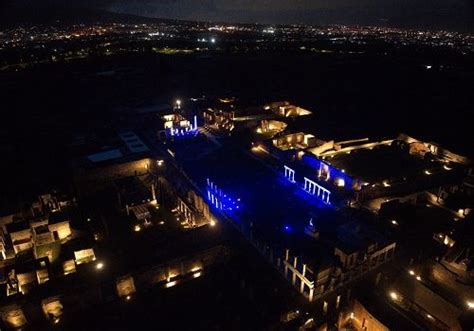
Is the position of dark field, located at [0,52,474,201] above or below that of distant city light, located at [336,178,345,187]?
below

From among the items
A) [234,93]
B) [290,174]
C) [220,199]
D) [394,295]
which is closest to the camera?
[394,295]

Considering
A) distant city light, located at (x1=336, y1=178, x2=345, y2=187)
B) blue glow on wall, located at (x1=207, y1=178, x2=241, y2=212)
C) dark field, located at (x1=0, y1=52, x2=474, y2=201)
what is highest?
distant city light, located at (x1=336, y1=178, x2=345, y2=187)

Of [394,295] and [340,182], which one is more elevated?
[340,182]

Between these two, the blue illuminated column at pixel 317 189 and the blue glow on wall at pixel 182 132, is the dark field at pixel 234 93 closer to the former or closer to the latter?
the blue glow on wall at pixel 182 132

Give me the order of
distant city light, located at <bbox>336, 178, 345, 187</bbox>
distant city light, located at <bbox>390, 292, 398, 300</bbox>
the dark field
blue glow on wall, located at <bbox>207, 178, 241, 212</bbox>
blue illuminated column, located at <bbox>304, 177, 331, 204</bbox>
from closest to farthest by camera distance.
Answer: distant city light, located at <bbox>390, 292, 398, 300</bbox> → blue glow on wall, located at <bbox>207, 178, 241, 212</bbox> → blue illuminated column, located at <bbox>304, 177, 331, 204</bbox> → distant city light, located at <bbox>336, 178, 345, 187</bbox> → the dark field

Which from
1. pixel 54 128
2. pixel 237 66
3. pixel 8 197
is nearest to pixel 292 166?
pixel 8 197

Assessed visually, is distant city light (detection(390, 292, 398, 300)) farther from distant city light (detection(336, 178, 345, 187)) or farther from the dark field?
the dark field

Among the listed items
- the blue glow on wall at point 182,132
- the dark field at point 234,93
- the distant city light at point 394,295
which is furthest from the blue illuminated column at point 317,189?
the blue glow on wall at point 182,132

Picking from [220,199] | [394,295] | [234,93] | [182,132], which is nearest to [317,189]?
[220,199]

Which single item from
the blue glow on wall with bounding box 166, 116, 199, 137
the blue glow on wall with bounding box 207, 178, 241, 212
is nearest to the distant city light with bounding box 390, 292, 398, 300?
the blue glow on wall with bounding box 207, 178, 241, 212

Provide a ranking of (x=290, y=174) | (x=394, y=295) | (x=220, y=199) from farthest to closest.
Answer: (x=290, y=174) < (x=220, y=199) < (x=394, y=295)

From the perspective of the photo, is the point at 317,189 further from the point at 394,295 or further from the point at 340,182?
the point at 394,295
